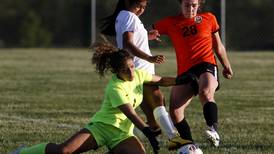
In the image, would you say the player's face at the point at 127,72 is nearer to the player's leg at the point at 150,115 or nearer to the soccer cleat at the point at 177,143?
the soccer cleat at the point at 177,143

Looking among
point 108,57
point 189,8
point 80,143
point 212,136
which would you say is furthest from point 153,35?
point 80,143

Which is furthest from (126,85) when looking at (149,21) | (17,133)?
(149,21)

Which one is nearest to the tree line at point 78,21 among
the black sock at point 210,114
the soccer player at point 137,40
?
the black sock at point 210,114

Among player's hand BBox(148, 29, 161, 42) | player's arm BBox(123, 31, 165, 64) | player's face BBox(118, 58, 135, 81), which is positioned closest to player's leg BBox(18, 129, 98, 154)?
player's face BBox(118, 58, 135, 81)

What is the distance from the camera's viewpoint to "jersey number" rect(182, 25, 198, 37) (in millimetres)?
9398

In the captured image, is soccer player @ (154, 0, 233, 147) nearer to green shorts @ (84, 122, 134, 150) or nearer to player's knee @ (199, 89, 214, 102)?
player's knee @ (199, 89, 214, 102)

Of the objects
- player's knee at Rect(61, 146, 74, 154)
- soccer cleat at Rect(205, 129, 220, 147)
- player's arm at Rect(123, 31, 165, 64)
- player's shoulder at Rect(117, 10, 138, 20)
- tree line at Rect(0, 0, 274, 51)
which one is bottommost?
tree line at Rect(0, 0, 274, 51)

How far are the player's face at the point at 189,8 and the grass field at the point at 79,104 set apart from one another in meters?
1.32

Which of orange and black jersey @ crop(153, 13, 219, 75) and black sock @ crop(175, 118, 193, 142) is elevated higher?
orange and black jersey @ crop(153, 13, 219, 75)

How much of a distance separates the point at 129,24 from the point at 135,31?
105mm

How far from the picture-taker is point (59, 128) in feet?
35.4

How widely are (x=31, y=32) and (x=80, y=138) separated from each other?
30.7m

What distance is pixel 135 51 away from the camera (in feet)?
27.9

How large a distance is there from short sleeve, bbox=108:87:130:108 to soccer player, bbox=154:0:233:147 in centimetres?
169
